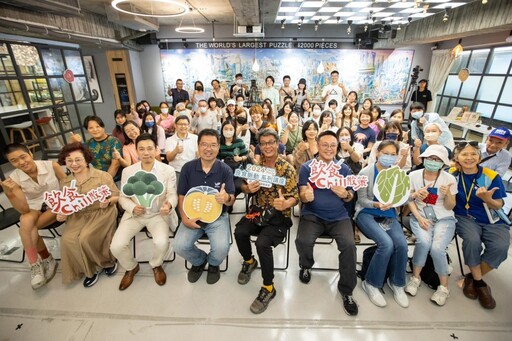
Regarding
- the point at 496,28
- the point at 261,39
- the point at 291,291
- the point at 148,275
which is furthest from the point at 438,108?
the point at 148,275

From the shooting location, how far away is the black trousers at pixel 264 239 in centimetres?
225

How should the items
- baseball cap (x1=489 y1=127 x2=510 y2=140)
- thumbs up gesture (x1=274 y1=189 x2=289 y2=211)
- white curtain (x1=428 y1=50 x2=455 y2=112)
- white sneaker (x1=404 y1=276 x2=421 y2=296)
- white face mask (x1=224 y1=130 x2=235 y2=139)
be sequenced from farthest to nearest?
white curtain (x1=428 y1=50 x2=455 y2=112), white face mask (x1=224 y1=130 x2=235 y2=139), baseball cap (x1=489 y1=127 x2=510 y2=140), white sneaker (x1=404 y1=276 x2=421 y2=296), thumbs up gesture (x1=274 y1=189 x2=289 y2=211)

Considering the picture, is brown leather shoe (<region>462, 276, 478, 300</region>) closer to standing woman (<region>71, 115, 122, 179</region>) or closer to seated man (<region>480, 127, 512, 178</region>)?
seated man (<region>480, 127, 512, 178</region>)

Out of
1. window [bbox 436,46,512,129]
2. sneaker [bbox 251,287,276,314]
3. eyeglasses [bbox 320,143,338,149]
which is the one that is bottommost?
sneaker [bbox 251,287,276,314]

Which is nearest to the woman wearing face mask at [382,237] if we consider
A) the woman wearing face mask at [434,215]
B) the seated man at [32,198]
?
the woman wearing face mask at [434,215]

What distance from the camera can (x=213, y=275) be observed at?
2578 mm

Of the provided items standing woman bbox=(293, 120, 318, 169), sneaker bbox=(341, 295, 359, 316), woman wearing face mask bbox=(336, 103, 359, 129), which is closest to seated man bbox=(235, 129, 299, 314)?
sneaker bbox=(341, 295, 359, 316)

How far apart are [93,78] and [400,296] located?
10.4 m

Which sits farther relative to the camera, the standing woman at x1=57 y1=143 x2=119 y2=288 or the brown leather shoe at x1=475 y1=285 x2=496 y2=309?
the standing woman at x1=57 y1=143 x2=119 y2=288

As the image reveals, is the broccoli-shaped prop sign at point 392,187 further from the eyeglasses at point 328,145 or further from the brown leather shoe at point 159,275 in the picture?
the brown leather shoe at point 159,275

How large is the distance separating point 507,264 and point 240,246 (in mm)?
3064

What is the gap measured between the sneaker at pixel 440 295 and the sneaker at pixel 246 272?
69.1 inches

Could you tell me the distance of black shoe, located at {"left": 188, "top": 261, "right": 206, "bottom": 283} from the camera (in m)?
2.57

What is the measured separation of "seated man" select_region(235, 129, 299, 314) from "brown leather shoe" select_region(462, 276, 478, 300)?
1.87 m
